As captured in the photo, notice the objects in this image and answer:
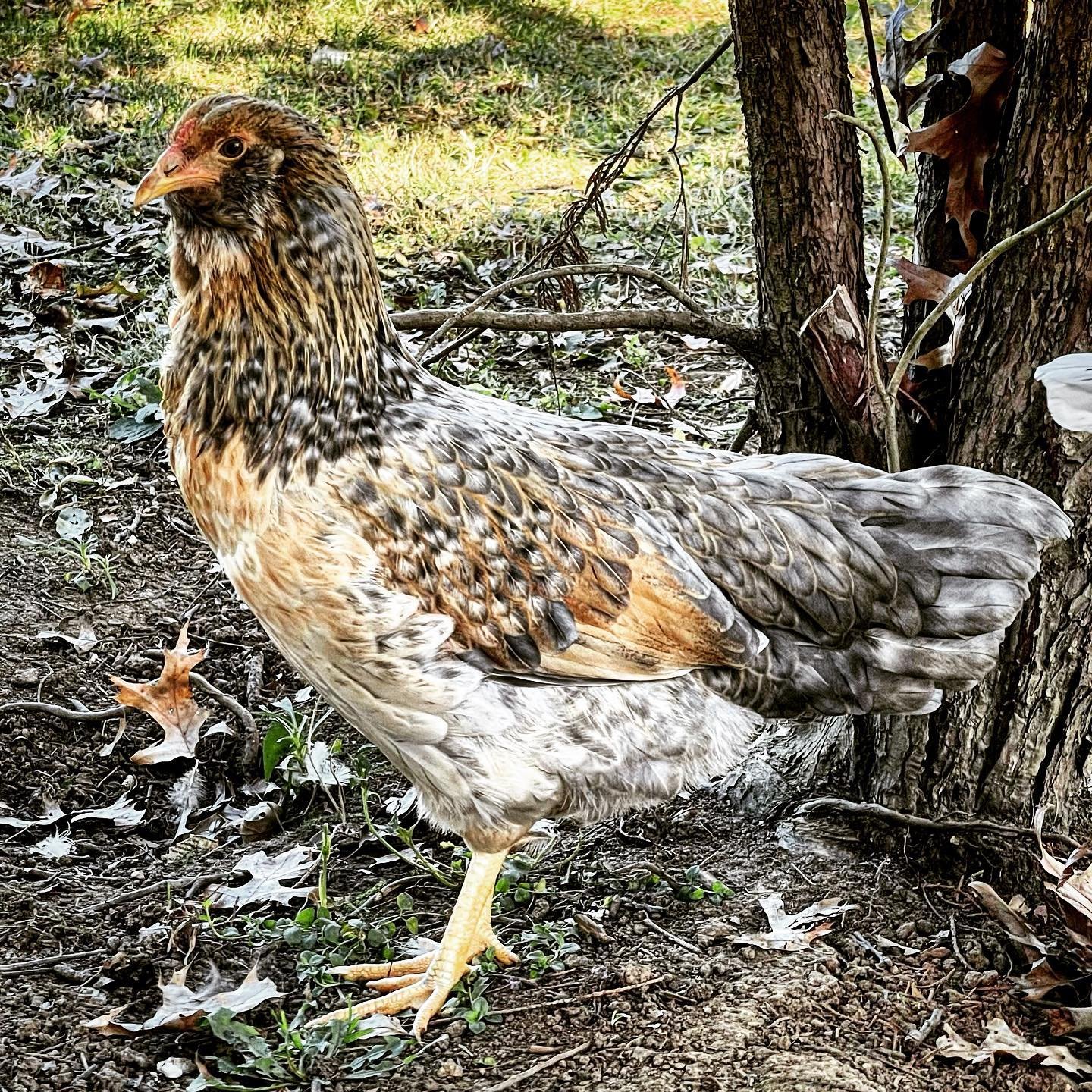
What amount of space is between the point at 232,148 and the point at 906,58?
1512 millimetres

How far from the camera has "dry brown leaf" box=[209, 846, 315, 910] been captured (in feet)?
10.3

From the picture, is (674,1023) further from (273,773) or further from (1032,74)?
(1032,74)

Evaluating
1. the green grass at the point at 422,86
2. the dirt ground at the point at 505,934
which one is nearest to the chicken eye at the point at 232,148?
the dirt ground at the point at 505,934

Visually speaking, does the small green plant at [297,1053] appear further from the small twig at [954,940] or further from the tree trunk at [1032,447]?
the tree trunk at [1032,447]

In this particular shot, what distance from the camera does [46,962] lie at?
2.97 m

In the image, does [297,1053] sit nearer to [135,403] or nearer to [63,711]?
[63,711]

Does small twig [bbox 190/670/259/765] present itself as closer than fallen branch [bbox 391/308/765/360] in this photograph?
No

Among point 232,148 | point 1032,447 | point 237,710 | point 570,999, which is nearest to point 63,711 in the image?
point 237,710

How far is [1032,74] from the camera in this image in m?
2.66

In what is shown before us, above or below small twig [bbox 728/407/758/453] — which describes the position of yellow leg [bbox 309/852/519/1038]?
below

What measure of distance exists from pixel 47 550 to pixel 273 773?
1.28m

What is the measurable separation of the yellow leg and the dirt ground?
0.06m

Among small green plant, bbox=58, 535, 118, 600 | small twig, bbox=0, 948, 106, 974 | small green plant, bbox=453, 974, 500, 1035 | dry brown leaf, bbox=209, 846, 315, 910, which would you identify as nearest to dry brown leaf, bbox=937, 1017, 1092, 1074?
small green plant, bbox=453, 974, 500, 1035

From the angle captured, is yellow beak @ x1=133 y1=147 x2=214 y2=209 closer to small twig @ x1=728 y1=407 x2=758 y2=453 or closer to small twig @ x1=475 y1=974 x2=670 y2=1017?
small twig @ x1=728 y1=407 x2=758 y2=453
